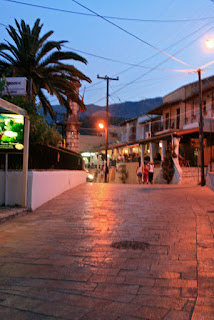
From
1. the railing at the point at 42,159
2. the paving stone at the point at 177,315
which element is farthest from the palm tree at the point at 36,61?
the paving stone at the point at 177,315

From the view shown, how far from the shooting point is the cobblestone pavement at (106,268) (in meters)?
3.30

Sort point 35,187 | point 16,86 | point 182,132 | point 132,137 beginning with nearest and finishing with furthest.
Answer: point 16,86, point 35,187, point 182,132, point 132,137

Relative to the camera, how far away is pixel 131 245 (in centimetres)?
578

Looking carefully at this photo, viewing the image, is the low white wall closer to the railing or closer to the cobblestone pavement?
the railing

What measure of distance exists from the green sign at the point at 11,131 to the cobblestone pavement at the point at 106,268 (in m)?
2.08

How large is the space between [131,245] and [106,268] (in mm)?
1277

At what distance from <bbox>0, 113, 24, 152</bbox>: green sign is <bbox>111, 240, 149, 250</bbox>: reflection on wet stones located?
4.69 meters

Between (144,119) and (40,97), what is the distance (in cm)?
2851

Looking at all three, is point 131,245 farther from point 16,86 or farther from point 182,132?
point 182,132

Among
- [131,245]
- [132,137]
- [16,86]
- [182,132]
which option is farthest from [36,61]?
[132,137]

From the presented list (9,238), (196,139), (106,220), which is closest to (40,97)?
(106,220)

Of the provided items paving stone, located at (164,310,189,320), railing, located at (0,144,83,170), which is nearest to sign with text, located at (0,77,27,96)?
railing, located at (0,144,83,170)

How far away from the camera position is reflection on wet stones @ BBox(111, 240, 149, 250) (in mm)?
5641

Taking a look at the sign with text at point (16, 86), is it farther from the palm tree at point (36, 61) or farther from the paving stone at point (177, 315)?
the paving stone at point (177, 315)
